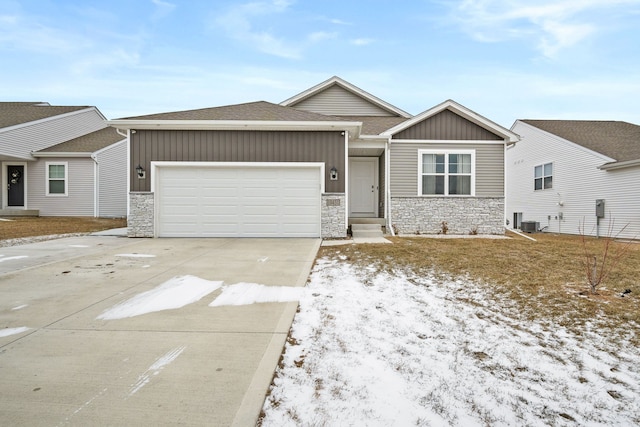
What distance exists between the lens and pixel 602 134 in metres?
16.0

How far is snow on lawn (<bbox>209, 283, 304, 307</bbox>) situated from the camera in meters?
4.32

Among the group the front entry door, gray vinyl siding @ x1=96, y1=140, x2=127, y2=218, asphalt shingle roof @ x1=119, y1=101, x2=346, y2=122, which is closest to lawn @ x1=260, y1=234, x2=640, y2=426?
asphalt shingle roof @ x1=119, y1=101, x2=346, y2=122

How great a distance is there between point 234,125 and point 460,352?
8.68m

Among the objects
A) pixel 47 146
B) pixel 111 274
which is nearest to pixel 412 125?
pixel 111 274

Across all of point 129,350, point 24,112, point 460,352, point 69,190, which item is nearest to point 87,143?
point 69,190

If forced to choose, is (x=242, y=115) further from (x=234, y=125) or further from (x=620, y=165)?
(x=620, y=165)

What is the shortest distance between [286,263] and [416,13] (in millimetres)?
11292

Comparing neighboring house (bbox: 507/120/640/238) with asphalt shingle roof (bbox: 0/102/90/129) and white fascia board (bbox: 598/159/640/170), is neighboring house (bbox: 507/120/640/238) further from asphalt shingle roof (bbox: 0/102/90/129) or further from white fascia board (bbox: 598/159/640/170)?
asphalt shingle roof (bbox: 0/102/90/129)

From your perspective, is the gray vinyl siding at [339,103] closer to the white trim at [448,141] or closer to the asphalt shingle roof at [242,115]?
the white trim at [448,141]

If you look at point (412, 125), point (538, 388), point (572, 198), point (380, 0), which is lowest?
point (538, 388)

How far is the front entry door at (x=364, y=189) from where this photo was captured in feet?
44.0

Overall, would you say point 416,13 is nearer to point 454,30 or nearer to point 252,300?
point 454,30

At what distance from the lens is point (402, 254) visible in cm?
744

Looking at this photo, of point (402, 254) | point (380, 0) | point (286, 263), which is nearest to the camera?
point (286, 263)
